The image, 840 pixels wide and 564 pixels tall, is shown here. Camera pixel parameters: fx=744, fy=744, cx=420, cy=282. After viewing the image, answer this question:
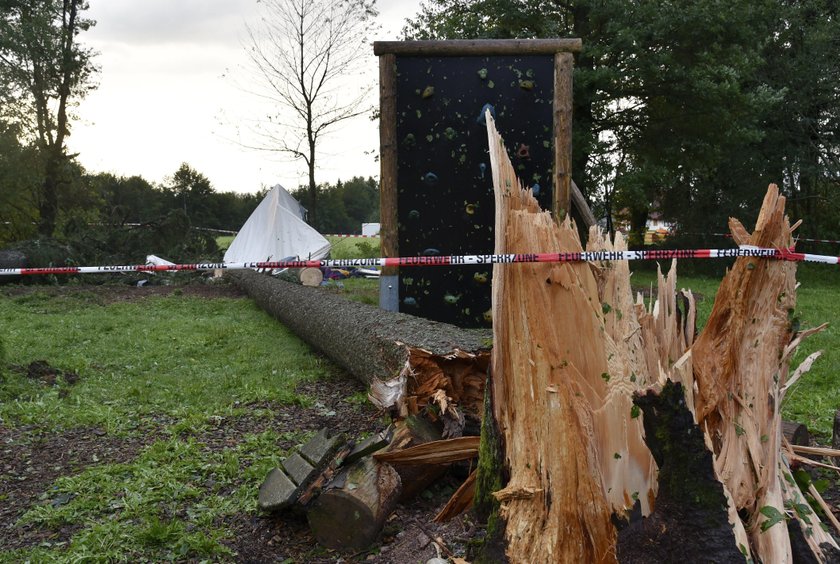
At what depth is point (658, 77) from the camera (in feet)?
46.9

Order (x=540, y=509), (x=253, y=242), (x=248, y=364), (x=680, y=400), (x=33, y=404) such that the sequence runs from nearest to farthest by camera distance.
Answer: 1. (x=680, y=400)
2. (x=540, y=509)
3. (x=33, y=404)
4. (x=248, y=364)
5. (x=253, y=242)

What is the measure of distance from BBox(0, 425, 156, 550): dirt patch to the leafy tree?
17013mm

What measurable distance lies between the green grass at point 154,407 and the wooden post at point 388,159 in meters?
1.29

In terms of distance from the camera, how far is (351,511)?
3.18 m

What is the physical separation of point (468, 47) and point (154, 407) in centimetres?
445

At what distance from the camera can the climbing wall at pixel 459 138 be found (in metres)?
7.34

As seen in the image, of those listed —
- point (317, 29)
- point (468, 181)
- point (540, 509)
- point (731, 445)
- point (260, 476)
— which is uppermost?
point (317, 29)

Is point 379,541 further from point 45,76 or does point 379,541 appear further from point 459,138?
point 45,76

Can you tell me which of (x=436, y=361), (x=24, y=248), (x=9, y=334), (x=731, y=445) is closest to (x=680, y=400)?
(x=731, y=445)

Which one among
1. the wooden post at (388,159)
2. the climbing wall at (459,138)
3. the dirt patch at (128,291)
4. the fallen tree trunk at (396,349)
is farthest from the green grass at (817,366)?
the dirt patch at (128,291)

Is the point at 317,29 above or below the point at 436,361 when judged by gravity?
above

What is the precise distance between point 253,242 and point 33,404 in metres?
12.1

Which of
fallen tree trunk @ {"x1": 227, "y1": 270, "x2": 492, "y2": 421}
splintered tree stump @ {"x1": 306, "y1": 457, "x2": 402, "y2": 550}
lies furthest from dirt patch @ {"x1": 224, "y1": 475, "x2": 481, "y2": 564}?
fallen tree trunk @ {"x1": 227, "y1": 270, "x2": 492, "y2": 421}

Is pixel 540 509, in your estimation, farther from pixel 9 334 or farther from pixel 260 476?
pixel 9 334
